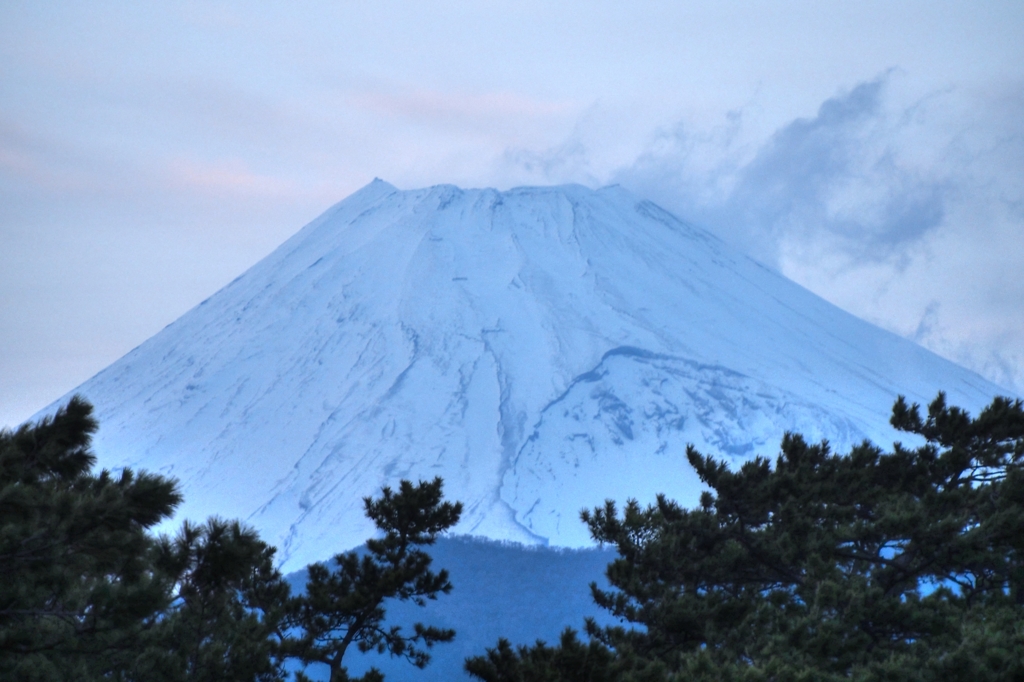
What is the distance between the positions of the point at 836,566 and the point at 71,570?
1061 centimetres

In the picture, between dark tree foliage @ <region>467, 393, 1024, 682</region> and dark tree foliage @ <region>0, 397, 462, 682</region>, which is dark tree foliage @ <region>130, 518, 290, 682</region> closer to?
dark tree foliage @ <region>0, 397, 462, 682</region>

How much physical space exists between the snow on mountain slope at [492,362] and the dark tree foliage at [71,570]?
906 inches

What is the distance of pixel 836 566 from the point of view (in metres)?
14.2

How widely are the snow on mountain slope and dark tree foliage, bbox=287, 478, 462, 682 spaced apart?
48.4 feet

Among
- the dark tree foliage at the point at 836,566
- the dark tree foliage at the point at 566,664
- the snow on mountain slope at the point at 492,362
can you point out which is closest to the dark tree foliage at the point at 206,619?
the dark tree foliage at the point at 836,566

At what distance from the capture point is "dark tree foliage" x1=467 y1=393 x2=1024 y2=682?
1047cm

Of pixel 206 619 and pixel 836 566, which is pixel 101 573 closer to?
pixel 206 619

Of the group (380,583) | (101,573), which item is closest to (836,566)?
(380,583)

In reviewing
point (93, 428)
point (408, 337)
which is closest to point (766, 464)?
point (93, 428)

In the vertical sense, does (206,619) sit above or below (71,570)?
above

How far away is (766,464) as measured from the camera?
53.3 feet

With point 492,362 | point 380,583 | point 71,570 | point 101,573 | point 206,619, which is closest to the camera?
point 71,570

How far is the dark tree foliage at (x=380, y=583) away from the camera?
14273 mm

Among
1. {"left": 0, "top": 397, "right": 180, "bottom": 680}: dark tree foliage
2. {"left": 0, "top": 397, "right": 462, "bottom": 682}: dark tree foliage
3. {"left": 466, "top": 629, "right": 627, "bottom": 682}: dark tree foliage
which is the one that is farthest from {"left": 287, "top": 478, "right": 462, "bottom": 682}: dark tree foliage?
{"left": 0, "top": 397, "right": 180, "bottom": 680}: dark tree foliage
